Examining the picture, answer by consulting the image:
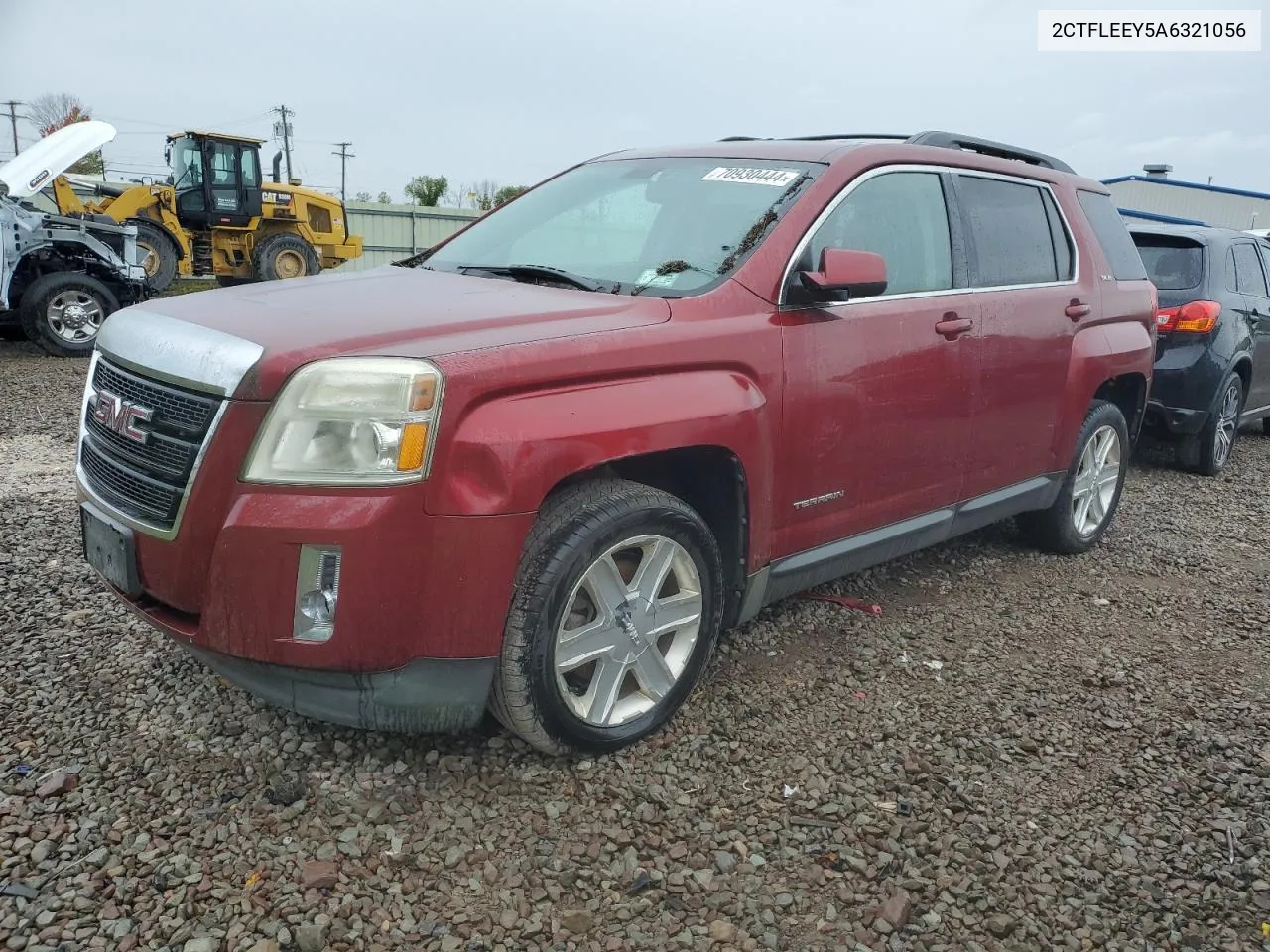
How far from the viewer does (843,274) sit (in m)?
2.86

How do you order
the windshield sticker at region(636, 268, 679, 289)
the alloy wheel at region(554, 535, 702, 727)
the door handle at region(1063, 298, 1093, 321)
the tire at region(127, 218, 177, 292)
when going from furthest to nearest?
the tire at region(127, 218, 177, 292) → the door handle at region(1063, 298, 1093, 321) → the windshield sticker at region(636, 268, 679, 289) → the alloy wheel at region(554, 535, 702, 727)

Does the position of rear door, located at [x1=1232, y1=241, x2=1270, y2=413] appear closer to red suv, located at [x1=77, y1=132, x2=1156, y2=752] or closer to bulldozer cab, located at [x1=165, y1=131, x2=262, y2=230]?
red suv, located at [x1=77, y1=132, x2=1156, y2=752]

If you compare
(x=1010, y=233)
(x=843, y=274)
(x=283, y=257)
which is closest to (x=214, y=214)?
(x=283, y=257)

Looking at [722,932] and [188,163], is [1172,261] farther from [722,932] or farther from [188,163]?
[188,163]

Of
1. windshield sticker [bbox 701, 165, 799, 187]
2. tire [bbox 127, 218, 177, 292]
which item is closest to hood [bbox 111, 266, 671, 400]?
windshield sticker [bbox 701, 165, 799, 187]

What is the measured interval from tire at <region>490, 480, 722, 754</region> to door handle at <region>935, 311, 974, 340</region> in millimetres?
1281

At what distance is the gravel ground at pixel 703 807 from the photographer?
2.17m

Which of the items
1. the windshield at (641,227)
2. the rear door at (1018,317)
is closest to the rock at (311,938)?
the windshield at (641,227)

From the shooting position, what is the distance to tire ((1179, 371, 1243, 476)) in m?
6.57

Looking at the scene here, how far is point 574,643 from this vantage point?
259 centimetres

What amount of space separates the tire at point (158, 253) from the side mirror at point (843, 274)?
43.2 feet

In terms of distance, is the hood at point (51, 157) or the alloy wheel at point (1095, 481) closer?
the alloy wheel at point (1095, 481)

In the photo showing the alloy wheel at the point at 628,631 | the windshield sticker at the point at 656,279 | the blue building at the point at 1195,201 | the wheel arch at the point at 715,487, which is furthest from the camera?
the blue building at the point at 1195,201

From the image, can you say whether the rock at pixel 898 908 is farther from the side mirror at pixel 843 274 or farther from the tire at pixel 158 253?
the tire at pixel 158 253
